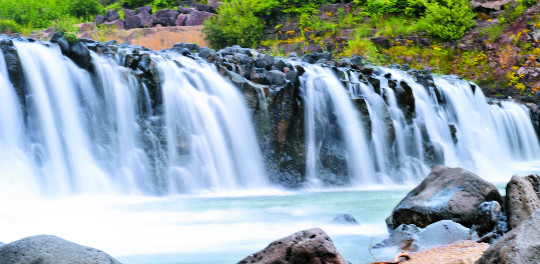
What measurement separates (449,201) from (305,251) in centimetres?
247

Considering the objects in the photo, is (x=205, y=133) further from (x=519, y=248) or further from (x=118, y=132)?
(x=519, y=248)

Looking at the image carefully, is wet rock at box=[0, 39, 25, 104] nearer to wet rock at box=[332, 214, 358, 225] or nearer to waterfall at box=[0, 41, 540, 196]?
waterfall at box=[0, 41, 540, 196]

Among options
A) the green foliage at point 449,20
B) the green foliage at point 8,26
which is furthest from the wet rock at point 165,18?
the green foliage at point 449,20

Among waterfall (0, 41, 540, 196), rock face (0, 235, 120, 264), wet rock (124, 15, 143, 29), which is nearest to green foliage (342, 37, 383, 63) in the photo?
waterfall (0, 41, 540, 196)

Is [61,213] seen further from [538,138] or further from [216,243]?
[538,138]

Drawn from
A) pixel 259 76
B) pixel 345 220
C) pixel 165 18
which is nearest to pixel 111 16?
pixel 165 18

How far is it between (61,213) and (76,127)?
249cm

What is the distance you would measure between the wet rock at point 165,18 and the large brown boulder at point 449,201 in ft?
61.9

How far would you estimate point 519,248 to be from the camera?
2822 millimetres

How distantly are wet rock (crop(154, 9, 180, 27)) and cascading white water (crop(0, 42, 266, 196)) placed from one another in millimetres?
12616

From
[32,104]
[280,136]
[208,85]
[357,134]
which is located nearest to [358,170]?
[357,134]

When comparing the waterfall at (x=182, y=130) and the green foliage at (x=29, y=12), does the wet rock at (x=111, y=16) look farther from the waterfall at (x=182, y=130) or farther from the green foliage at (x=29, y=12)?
the waterfall at (x=182, y=130)

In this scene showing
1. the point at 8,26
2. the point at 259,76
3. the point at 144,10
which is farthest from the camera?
the point at 144,10

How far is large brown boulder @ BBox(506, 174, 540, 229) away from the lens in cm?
474
